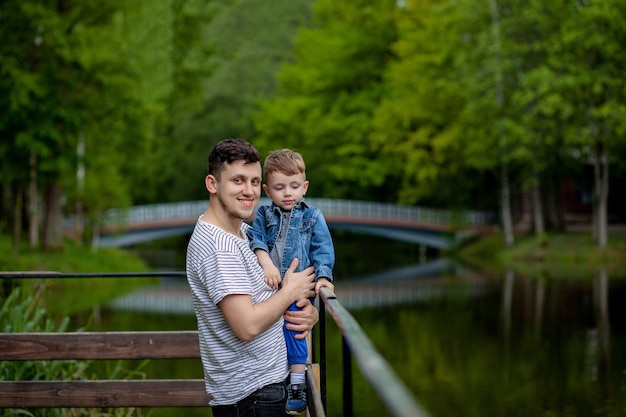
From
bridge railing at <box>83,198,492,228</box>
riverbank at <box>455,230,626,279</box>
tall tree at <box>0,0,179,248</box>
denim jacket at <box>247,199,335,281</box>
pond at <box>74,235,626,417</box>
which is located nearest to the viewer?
denim jacket at <box>247,199,335,281</box>

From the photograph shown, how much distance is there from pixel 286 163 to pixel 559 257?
25434 millimetres

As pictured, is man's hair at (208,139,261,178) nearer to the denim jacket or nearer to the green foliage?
the denim jacket

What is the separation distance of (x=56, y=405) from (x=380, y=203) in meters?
35.8

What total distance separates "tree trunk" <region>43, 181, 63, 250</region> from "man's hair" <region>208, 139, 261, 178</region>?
2181cm

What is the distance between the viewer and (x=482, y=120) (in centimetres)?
3200

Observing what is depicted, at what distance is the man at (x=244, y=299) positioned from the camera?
3348 mm

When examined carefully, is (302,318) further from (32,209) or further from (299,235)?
(32,209)

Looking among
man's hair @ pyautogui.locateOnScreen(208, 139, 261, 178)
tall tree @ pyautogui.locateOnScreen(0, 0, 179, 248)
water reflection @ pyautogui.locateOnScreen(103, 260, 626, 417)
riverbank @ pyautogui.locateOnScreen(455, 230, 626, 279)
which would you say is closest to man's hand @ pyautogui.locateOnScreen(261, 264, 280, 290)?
man's hair @ pyautogui.locateOnScreen(208, 139, 261, 178)

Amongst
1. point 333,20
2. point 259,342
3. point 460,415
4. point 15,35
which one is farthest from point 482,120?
point 259,342

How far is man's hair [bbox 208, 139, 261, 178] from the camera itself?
350cm

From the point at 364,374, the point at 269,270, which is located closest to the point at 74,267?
the point at 269,270

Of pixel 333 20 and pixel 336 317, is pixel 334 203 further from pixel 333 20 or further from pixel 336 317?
pixel 336 317

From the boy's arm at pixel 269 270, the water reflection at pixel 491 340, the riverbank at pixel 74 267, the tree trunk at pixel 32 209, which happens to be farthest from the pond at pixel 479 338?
the boy's arm at pixel 269 270

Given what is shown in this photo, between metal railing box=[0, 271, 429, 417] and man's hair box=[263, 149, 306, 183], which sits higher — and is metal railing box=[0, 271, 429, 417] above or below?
below
